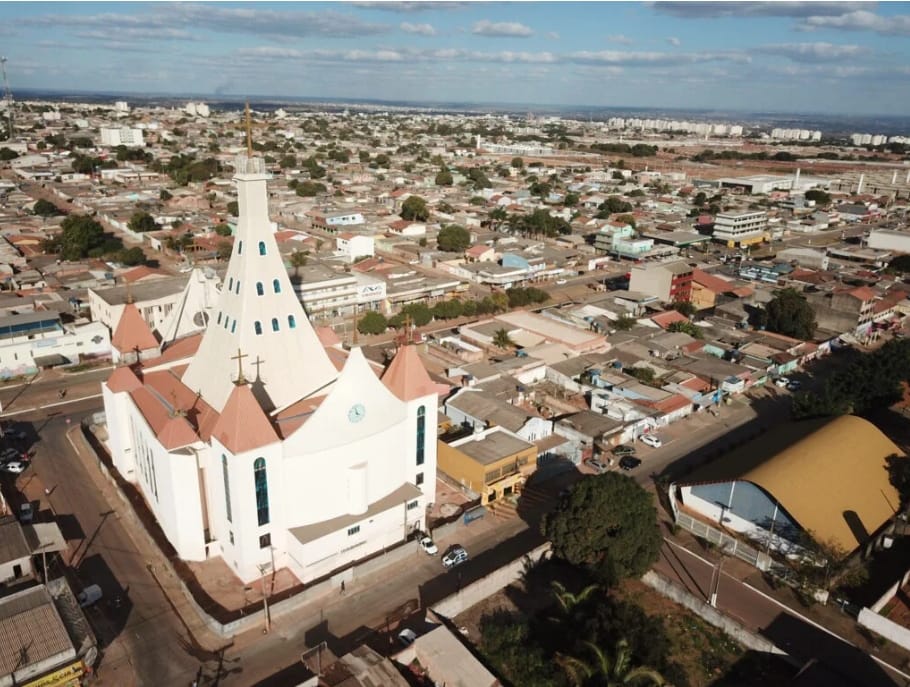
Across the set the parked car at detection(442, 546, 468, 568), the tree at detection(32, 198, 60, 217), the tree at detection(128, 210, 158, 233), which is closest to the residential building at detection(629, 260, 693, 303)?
the parked car at detection(442, 546, 468, 568)

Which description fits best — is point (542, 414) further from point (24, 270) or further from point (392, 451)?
point (24, 270)

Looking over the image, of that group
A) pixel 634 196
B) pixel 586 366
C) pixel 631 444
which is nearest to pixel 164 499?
pixel 631 444

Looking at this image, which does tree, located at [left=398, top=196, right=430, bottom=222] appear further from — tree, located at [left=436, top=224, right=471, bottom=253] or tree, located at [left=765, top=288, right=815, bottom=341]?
tree, located at [left=765, top=288, right=815, bottom=341]

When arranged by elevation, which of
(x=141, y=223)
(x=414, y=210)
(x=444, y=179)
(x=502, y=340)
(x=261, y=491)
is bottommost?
(x=502, y=340)

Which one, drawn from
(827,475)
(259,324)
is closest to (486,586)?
(259,324)

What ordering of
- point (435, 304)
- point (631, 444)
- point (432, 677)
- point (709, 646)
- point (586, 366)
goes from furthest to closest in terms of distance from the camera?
point (435, 304)
point (586, 366)
point (631, 444)
point (709, 646)
point (432, 677)

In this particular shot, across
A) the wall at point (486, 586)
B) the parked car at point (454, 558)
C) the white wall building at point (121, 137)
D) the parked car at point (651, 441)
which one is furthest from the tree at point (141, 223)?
the white wall building at point (121, 137)

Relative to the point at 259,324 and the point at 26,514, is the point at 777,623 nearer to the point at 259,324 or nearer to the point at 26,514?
the point at 259,324
